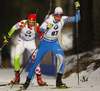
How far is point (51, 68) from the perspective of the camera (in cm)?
1044

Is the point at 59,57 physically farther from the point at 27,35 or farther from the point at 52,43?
the point at 27,35

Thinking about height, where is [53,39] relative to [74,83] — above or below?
above

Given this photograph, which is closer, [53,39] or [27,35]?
[53,39]

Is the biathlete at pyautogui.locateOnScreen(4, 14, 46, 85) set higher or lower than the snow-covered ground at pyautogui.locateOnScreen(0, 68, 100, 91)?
higher

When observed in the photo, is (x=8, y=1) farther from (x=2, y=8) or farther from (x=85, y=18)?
(x=85, y=18)

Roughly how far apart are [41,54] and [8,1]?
841 cm

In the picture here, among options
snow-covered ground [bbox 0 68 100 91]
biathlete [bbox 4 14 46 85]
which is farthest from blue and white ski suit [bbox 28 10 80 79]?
biathlete [bbox 4 14 46 85]

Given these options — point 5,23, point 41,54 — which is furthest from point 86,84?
point 5,23

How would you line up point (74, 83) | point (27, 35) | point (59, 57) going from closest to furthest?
point (59, 57) → point (27, 35) → point (74, 83)

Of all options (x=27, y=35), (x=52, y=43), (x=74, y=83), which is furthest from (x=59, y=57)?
(x=74, y=83)

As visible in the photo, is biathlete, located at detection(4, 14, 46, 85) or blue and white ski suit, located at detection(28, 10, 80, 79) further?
biathlete, located at detection(4, 14, 46, 85)

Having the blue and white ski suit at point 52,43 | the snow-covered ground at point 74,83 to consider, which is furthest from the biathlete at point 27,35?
the blue and white ski suit at point 52,43

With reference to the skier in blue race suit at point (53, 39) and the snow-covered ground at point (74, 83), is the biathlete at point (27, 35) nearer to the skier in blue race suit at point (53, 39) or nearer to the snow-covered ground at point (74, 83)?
the snow-covered ground at point (74, 83)

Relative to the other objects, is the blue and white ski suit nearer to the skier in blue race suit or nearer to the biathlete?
the skier in blue race suit
